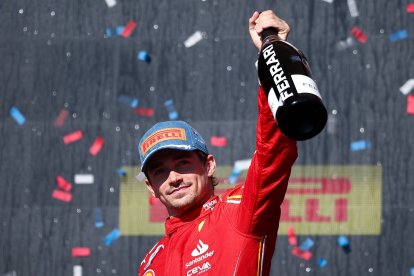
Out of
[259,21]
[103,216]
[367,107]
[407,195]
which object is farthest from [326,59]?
[259,21]

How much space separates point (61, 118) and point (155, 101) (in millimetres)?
427

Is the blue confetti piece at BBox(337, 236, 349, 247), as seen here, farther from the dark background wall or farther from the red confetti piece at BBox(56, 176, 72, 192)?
the red confetti piece at BBox(56, 176, 72, 192)

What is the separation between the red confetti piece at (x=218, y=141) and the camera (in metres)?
4.39

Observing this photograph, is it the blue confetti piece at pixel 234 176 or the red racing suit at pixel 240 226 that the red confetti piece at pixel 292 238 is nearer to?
the blue confetti piece at pixel 234 176

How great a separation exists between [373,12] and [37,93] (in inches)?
59.4

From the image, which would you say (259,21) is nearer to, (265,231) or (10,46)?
(265,231)

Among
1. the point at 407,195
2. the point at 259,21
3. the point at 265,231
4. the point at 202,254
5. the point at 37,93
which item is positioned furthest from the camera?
the point at 37,93

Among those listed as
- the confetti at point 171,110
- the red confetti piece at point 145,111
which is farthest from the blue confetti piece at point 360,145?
the red confetti piece at point 145,111

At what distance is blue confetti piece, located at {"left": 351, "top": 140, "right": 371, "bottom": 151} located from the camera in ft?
14.2

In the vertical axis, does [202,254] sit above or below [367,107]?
below

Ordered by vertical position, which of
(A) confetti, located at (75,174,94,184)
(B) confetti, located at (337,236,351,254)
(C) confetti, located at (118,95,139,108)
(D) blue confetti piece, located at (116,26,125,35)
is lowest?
(B) confetti, located at (337,236,351,254)

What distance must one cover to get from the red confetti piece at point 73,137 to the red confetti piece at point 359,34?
126 centimetres

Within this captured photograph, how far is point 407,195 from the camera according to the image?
14.0 ft

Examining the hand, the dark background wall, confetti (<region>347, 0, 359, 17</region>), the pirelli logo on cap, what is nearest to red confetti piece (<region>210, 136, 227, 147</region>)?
the dark background wall
